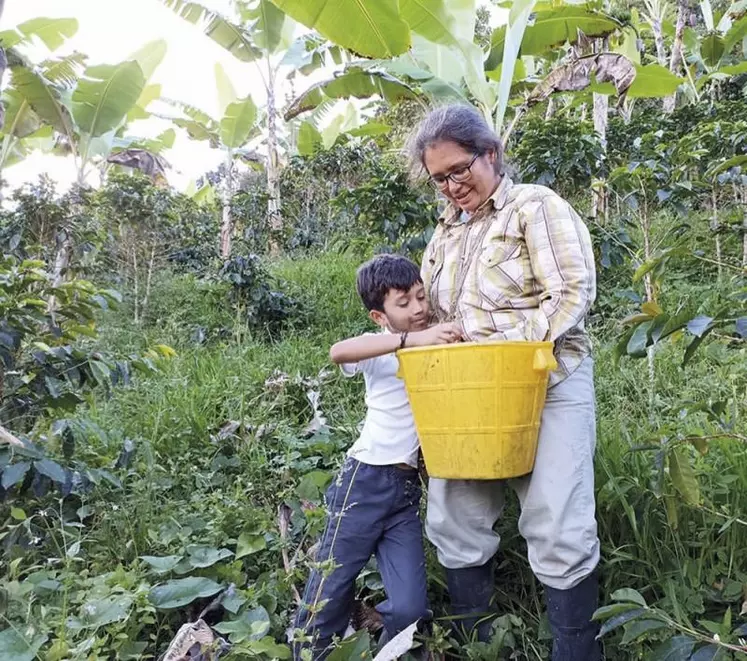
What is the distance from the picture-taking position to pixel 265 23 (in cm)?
620

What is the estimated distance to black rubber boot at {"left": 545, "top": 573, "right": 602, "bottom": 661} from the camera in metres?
1.36

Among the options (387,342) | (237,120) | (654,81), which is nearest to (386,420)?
(387,342)

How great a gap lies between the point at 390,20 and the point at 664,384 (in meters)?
2.60

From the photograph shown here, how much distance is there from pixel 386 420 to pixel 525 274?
20.9 inches

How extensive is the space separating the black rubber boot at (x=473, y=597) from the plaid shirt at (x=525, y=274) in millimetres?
569

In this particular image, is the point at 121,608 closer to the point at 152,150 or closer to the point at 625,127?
the point at 625,127

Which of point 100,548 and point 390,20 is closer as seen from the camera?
point 100,548

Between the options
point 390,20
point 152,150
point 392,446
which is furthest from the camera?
point 152,150

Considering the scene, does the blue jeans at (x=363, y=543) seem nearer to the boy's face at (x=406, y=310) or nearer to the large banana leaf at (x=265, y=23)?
the boy's face at (x=406, y=310)

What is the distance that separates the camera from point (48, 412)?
197 centimetres

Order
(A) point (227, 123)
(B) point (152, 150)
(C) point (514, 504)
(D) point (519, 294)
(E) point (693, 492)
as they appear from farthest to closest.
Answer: (B) point (152, 150)
(A) point (227, 123)
(C) point (514, 504)
(D) point (519, 294)
(E) point (693, 492)

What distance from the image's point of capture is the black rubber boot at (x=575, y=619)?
1.36 meters

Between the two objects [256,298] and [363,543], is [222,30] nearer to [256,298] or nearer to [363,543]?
[256,298]

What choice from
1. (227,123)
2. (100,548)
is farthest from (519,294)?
(227,123)
